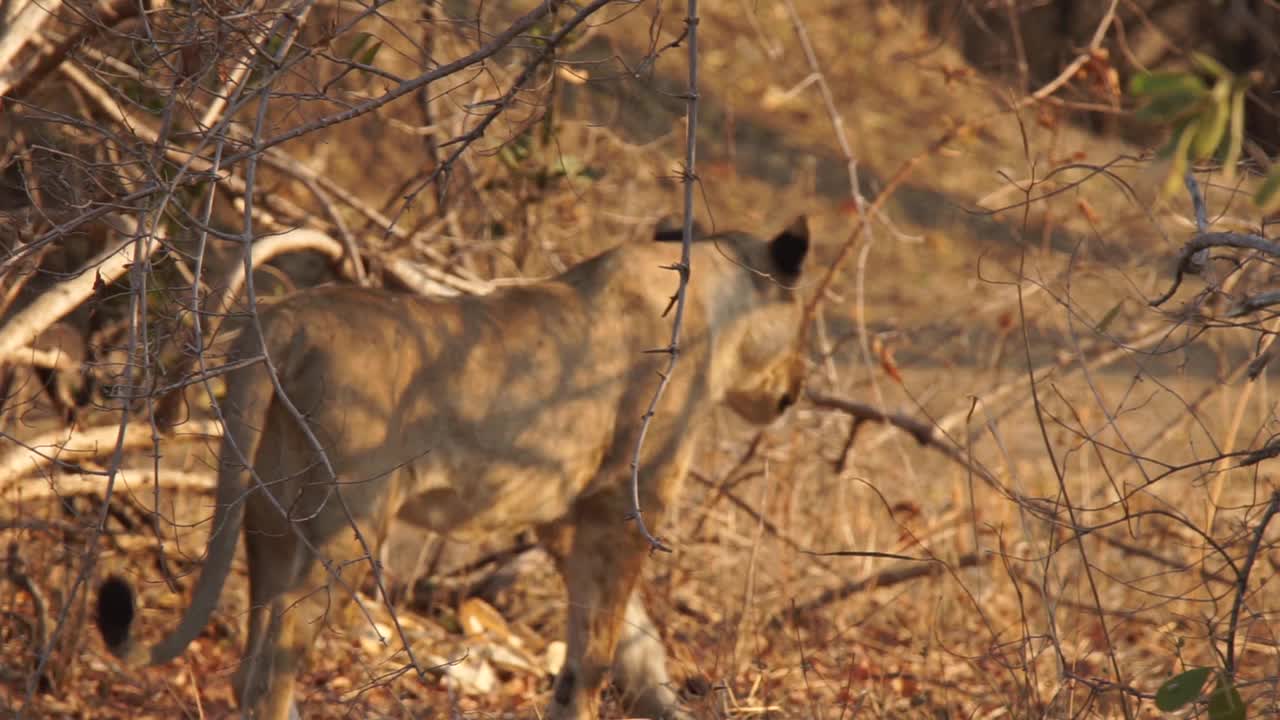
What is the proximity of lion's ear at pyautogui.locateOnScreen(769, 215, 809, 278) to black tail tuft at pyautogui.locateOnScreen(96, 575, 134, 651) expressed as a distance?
2.35 metres

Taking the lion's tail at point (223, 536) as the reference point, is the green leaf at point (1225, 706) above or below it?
above

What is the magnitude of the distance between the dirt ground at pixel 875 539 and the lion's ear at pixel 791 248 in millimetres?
388

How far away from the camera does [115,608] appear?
3277 millimetres

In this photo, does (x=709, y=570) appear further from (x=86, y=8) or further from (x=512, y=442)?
(x=86, y=8)

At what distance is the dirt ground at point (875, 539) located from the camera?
343 centimetres

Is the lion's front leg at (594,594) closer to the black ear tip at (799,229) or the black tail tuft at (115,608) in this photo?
the black ear tip at (799,229)

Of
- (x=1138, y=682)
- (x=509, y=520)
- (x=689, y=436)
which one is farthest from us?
(x=1138, y=682)

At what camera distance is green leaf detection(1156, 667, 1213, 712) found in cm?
201

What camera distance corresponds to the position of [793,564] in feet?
17.8

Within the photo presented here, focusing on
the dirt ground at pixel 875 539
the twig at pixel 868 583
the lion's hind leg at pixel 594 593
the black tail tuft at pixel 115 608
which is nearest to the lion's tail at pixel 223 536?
the black tail tuft at pixel 115 608

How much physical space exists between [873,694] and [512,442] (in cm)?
113

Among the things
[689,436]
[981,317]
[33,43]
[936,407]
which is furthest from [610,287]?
[981,317]

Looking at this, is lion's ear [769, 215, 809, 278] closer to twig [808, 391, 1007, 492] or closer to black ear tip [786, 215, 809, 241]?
black ear tip [786, 215, 809, 241]

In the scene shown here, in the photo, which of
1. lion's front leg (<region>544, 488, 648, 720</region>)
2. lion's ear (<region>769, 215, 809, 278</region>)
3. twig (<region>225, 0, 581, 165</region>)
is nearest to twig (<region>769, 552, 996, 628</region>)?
lion's front leg (<region>544, 488, 648, 720</region>)
